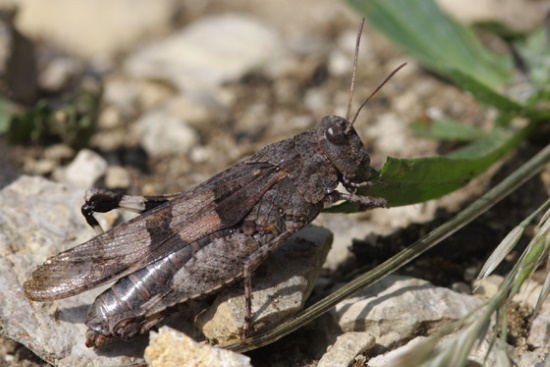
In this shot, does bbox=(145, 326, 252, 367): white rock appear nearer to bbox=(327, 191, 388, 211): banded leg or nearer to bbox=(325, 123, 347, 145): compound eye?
bbox=(327, 191, 388, 211): banded leg

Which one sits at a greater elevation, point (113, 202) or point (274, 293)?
point (113, 202)

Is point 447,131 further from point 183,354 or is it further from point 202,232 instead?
point 183,354

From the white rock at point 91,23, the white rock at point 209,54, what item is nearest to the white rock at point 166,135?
the white rock at point 209,54

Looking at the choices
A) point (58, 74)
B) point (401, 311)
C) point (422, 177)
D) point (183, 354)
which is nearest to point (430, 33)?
point (422, 177)

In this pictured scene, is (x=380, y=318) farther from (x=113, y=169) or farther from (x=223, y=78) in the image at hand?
(x=223, y=78)

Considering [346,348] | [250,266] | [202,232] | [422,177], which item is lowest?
[346,348]

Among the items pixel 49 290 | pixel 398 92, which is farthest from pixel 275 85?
pixel 49 290

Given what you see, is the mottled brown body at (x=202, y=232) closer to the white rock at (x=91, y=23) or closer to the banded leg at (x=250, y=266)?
the banded leg at (x=250, y=266)
